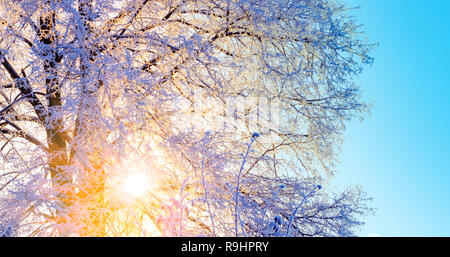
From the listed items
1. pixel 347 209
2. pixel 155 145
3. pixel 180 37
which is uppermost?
pixel 180 37

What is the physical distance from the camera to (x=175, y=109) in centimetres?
512

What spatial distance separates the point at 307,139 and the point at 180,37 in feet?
10.7

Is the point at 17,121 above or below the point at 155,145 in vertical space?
above

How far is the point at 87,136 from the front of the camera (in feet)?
16.5

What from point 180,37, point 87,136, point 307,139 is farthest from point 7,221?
→ point 307,139

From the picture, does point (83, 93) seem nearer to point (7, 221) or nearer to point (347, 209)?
point (7, 221)

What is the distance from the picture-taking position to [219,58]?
5.63 meters

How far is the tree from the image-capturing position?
467 centimetres

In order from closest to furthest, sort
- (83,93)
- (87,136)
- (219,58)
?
(83,93), (87,136), (219,58)

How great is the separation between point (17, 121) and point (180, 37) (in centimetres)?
426

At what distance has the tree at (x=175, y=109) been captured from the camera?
15.3ft
